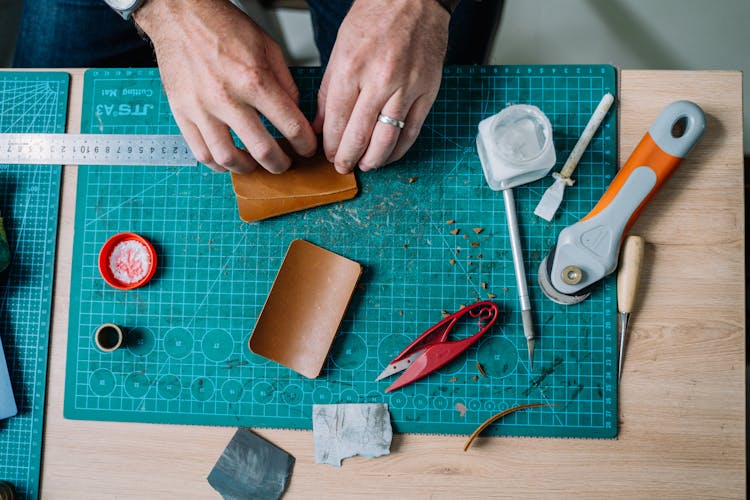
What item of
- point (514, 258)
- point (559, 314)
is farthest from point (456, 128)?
point (559, 314)

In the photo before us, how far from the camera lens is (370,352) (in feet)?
2.84

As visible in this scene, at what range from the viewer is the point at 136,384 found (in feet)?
2.89

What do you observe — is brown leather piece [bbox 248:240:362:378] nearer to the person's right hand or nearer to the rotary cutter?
the person's right hand

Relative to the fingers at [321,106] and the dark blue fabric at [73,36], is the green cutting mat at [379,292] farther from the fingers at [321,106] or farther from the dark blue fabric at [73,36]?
the dark blue fabric at [73,36]

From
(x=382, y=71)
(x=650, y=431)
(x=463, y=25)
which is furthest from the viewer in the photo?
(x=463, y=25)

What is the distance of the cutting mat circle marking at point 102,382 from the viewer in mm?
882

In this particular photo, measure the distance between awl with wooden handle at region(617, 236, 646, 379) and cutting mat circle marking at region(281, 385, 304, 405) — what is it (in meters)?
0.54

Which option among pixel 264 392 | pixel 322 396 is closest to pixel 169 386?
pixel 264 392

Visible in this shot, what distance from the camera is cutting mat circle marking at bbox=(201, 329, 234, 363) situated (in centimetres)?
88

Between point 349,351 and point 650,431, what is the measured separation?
515 millimetres

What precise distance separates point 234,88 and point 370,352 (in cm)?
48

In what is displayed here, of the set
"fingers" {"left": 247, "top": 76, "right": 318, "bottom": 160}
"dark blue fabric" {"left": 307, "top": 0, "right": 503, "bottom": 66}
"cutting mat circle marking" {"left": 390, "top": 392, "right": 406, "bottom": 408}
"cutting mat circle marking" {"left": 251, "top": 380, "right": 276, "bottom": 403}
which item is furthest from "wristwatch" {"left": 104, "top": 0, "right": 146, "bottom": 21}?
"cutting mat circle marking" {"left": 390, "top": 392, "right": 406, "bottom": 408}

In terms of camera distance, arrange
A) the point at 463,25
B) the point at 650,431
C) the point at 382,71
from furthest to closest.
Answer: the point at 463,25, the point at 650,431, the point at 382,71

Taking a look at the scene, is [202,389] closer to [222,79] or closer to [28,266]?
[28,266]
